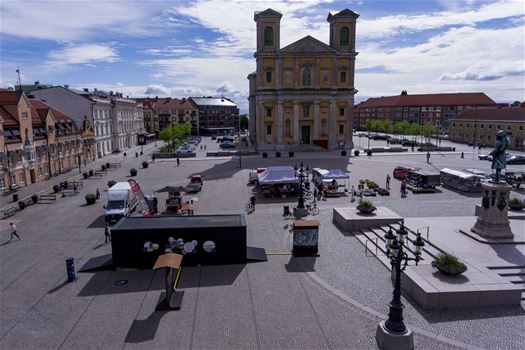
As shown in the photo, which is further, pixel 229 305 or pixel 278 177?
pixel 278 177

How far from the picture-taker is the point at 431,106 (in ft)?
438

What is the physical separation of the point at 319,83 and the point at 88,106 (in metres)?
39.7

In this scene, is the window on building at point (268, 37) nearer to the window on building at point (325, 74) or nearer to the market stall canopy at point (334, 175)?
the window on building at point (325, 74)

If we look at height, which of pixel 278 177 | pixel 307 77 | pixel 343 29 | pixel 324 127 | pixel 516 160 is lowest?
pixel 516 160

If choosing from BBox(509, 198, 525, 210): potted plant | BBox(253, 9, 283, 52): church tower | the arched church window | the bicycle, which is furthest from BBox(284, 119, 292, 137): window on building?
BBox(509, 198, 525, 210): potted plant

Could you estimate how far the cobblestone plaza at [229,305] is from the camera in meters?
13.6

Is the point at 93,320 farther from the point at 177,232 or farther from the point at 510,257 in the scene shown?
the point at 510,257

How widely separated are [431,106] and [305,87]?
78227mm

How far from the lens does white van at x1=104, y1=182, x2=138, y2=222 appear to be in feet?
91.1

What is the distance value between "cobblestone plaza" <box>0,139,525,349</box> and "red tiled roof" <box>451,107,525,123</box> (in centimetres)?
6938

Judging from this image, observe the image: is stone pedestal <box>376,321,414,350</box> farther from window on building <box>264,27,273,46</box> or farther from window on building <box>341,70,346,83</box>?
window on building <box>341,70,346,83</box>

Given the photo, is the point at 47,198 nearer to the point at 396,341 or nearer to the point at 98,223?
the point at 98,223

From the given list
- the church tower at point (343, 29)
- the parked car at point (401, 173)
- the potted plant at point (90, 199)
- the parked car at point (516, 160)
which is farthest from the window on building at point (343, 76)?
the potted plant at point (90, 199)

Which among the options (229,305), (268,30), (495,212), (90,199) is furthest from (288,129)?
(229,305)
